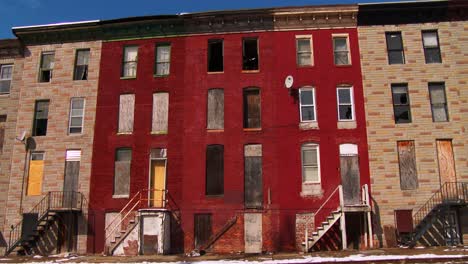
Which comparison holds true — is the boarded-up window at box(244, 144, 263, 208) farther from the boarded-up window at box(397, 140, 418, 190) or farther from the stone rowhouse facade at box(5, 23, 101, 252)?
the stone rowhouse facade at box(5, 23, 101, 252)

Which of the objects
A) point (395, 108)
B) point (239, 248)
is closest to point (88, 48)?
point (239, 248)

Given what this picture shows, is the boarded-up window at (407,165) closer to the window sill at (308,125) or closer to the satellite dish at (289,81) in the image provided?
the window sill at (308,125)

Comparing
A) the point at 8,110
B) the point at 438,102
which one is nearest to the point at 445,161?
the point at 438,102

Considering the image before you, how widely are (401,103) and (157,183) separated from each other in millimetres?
14126

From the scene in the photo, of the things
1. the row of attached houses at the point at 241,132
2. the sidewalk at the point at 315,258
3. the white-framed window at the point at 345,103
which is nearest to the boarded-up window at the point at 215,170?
the row of attached houses at the point at 241,132

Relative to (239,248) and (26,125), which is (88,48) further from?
(239,248)

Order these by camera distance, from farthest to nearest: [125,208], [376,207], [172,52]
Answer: [172,52] < [125,208] < [376,207]

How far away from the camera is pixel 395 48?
26.3m

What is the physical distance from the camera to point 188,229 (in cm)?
2505

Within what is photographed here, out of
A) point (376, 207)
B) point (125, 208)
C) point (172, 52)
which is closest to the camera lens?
point (376, 207)

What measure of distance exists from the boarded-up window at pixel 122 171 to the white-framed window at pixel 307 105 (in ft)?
33.0

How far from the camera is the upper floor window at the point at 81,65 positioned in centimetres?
2833

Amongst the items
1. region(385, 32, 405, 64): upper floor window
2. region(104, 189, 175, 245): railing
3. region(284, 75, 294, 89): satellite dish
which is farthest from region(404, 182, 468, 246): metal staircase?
region(104, 189, 175, 245): railing

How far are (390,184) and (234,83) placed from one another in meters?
10.1
